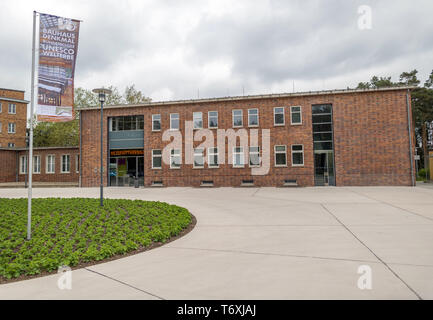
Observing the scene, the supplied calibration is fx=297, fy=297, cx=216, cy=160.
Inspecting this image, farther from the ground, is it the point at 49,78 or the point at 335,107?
the point at 335,107

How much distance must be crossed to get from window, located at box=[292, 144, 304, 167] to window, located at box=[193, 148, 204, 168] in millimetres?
7293

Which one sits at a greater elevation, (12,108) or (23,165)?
(12,108)

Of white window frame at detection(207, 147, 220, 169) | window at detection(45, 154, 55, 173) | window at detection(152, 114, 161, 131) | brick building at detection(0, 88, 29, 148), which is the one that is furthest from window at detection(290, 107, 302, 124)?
brick building at detection(0, 88, 29, 148)

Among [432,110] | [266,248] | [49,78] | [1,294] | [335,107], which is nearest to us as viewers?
[1,294]

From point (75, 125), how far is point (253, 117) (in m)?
32.4

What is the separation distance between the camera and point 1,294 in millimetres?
3658

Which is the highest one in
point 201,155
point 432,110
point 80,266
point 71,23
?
point 432,110

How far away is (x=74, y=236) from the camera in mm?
6680

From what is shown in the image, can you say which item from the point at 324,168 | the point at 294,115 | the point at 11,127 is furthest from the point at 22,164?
the point at 324,168

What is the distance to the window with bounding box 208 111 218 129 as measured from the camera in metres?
24.7

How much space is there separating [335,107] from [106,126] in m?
19.6

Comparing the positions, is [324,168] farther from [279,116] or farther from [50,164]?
[50,164]
